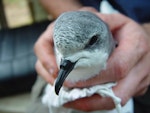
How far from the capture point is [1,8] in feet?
6.82

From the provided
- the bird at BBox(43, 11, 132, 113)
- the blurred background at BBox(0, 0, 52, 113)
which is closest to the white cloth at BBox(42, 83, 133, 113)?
the bird at BBox(43, 11, 132, 113)

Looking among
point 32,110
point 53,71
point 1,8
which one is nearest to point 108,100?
point 53,71

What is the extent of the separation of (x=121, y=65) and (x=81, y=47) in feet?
0.58

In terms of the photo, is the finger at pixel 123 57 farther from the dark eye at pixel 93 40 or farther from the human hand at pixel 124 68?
the dark eye at pixel 93 40

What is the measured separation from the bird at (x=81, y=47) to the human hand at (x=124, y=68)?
3 centimetres

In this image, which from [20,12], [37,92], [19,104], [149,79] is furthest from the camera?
[20,12]

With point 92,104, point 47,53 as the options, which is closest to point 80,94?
point 92,104

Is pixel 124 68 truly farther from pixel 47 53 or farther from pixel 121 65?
pixel 47 53

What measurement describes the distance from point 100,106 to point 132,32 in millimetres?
219

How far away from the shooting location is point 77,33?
0.73m

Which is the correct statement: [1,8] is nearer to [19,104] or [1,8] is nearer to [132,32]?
[19,104]

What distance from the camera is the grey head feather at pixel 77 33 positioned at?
726mm

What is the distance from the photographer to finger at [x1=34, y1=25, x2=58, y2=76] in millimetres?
923

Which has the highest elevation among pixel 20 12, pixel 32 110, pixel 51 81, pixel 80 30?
pixel 80 30
